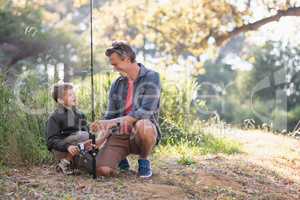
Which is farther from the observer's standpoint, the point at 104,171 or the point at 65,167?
the point at 65,167

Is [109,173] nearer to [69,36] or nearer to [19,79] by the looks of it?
[19,79]

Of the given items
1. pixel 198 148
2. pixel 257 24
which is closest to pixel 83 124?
pixel 198 148

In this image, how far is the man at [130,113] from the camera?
4469 millimetres

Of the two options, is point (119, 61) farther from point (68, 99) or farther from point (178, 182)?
point (178, 182)

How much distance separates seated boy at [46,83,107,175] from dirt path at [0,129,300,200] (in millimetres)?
179

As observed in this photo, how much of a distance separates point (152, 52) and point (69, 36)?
10468 millimetres

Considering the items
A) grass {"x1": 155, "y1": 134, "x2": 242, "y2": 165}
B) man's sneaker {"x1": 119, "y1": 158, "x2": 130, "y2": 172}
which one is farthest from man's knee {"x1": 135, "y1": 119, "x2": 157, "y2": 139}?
grass {"x1": 155, "y1": 134, "x2": 242, "y2": 165}

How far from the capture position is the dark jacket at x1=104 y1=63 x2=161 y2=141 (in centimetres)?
448

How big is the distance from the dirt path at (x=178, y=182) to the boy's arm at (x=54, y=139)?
0.79 feet

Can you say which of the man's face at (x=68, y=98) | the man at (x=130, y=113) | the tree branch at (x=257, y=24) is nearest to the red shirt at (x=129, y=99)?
the man at (x=130, y=113)

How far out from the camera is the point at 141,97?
14.9 ft

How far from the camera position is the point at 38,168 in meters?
4.93

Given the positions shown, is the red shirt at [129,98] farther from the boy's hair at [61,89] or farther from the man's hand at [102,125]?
the boy's hair at [61,89]

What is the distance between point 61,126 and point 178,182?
3.70 ft
